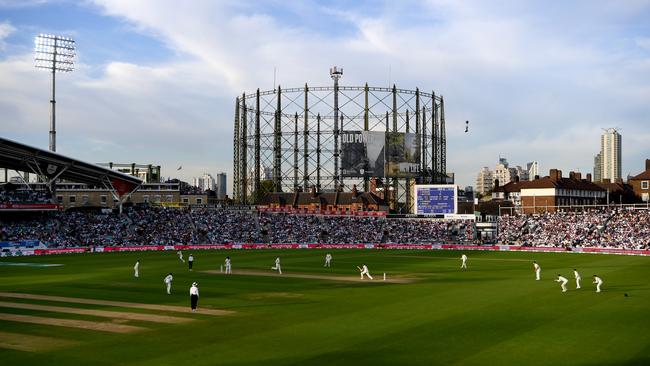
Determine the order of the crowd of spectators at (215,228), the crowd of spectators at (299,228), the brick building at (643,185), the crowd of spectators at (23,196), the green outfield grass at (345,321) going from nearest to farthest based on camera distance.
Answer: the green outfield grass at (345,321)
the crowd of spectators at (299,228)
the crowd of spectators at (23,196)
the crowd of spectators at (215,228)
the brick building at (643,185)

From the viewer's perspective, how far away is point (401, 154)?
326ft

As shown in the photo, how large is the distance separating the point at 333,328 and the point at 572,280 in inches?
892

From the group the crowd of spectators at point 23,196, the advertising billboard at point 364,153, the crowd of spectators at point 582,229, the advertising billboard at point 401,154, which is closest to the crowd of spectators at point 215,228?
the crowd of spectators at point 23,196

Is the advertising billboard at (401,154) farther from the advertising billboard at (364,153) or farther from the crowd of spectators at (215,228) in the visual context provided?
the crowd of spectators at (215,228)

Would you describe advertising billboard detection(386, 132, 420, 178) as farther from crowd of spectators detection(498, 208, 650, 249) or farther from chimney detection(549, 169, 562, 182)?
chimney detection(549, 169, 562, 182)

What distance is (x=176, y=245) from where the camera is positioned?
75438 millimetres

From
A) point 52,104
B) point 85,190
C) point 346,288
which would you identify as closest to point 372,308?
point 346,288

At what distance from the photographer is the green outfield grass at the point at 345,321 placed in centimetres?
1892

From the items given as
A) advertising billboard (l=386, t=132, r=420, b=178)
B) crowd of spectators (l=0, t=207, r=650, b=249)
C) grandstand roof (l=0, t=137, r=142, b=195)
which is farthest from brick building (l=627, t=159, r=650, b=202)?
grandstand roof (l=0, t=137, r=142, b=195)

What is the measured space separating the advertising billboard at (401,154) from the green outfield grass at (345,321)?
176 feet

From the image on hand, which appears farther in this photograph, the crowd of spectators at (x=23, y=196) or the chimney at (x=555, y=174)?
the chimney at (x=555, y=174)

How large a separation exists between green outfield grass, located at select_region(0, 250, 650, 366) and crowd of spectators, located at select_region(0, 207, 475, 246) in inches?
1128

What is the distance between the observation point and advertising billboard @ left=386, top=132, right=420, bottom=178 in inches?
3903

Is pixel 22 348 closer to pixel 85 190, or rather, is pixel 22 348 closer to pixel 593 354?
pixel 593 354
